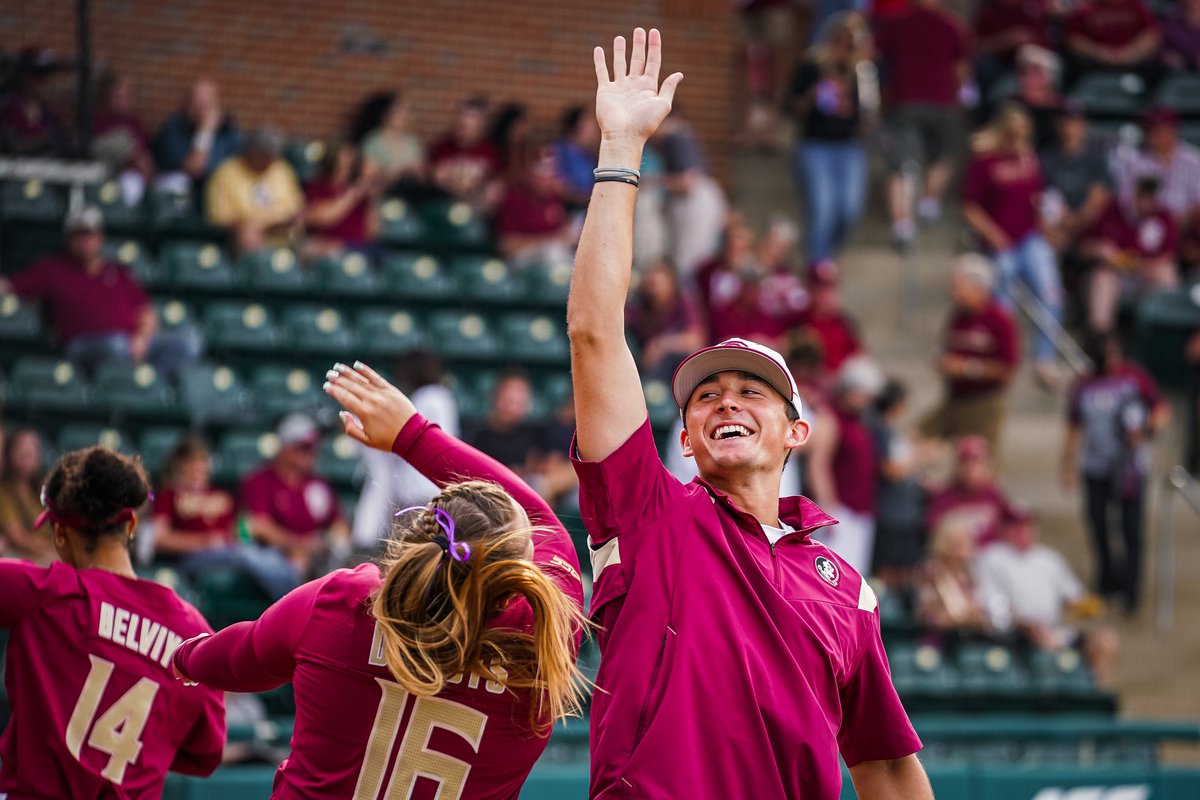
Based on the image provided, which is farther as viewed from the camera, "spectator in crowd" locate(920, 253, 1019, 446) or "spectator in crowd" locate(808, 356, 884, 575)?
"spectator in crowd" locate(920, 253, 1019, 446)

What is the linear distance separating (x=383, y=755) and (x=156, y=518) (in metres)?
6.11

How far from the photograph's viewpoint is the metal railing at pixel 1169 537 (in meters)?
12.0

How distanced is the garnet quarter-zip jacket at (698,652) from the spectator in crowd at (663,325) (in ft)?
25.6

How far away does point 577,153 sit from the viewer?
1346 centimetres

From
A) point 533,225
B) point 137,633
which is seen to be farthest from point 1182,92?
point 137,633

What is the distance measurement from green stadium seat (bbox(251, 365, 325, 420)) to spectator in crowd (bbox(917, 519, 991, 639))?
401cm

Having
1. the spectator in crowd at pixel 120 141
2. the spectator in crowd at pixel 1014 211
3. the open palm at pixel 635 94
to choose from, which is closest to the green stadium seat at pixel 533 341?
the spectator in crowd at pixel 120 141

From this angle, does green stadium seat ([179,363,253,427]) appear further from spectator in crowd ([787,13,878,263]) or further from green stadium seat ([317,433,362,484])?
spectator in crowd ([787,13,878,263])

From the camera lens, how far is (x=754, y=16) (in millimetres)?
15586

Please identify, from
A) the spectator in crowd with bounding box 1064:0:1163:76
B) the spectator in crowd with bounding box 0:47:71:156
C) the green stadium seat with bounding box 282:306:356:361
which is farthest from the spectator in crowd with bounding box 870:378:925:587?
the spectator in crowd with bounding box 1064:0:1163:76

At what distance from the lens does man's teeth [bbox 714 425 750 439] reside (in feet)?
12.2

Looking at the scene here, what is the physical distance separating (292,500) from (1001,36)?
28.5ft

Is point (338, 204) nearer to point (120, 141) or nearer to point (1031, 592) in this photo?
point (120, 141)

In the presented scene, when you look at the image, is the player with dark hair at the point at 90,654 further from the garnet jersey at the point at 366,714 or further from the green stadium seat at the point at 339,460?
the green stadium seat at the point at 339,460
